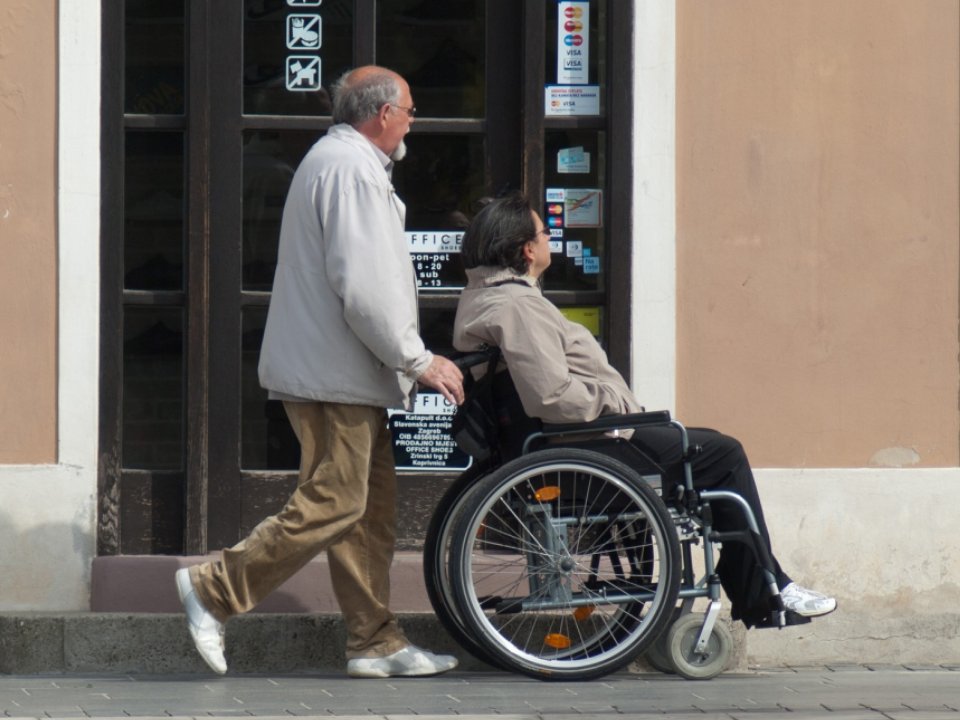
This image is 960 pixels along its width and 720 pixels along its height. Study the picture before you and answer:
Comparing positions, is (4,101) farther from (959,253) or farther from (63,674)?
(959,253)

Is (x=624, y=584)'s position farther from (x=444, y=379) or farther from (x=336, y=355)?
(x=336, y=355)

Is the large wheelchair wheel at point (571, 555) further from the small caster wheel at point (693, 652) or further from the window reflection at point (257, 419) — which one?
the window reflection at point (257, 419)

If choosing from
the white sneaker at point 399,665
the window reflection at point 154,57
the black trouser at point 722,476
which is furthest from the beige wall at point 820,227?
the window reflection at point 154,57

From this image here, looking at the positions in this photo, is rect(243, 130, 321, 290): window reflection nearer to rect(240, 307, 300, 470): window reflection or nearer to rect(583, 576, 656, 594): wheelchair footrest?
rect(240, 307, 300, 470): window reflection

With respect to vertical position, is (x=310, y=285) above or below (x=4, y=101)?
below

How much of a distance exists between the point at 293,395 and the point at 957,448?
106 inches

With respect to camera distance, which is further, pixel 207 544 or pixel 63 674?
pixel 207 544

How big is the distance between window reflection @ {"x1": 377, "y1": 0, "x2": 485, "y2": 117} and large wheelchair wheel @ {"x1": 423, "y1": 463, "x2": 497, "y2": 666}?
1644 millimetres

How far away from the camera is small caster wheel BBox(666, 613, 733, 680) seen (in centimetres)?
582

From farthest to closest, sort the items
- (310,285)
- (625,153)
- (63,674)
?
(625,153), (63,674), (310,285)

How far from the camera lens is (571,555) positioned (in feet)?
18.6

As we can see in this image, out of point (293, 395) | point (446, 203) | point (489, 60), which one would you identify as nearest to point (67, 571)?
point (293, 395)

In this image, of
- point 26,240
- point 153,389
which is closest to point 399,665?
point 153,389

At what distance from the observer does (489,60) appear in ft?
22.5
